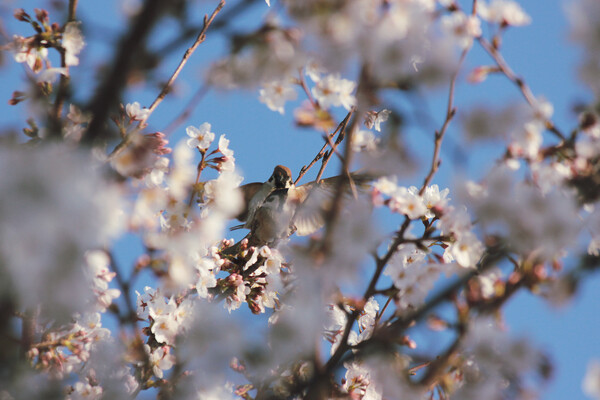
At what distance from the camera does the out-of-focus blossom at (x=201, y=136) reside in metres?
3.26

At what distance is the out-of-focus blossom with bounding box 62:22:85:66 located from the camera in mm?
2150

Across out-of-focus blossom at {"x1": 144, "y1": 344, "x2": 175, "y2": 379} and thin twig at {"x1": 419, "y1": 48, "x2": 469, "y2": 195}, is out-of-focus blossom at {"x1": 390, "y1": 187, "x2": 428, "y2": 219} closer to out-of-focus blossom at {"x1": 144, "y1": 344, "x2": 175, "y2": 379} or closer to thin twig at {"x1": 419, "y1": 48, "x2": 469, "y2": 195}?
thin twig at {"x1": 419, "y1": 48, "x2": 469, "y2": 195}

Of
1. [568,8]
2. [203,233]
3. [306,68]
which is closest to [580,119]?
[568,8]

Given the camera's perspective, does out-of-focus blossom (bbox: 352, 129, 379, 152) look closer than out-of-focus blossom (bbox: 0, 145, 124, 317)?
No

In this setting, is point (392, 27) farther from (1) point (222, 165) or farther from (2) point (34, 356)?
(2) point (34, 356)

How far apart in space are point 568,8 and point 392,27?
549 millimetres

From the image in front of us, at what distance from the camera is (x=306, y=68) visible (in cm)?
201

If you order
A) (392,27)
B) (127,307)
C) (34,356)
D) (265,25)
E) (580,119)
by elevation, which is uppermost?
(580,119)

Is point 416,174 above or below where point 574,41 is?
below

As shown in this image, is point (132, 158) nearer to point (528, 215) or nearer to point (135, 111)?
point (135, 111)

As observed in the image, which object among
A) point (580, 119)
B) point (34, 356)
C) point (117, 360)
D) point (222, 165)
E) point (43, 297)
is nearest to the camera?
point (43, 297)

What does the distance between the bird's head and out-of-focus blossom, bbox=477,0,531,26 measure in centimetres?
337

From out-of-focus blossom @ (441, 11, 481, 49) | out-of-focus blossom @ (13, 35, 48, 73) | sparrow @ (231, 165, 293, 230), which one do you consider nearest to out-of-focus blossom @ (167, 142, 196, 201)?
out-of-focus blossom @ (13, 35, 48, 73)

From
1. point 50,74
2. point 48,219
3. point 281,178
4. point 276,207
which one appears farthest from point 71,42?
point 281,178
